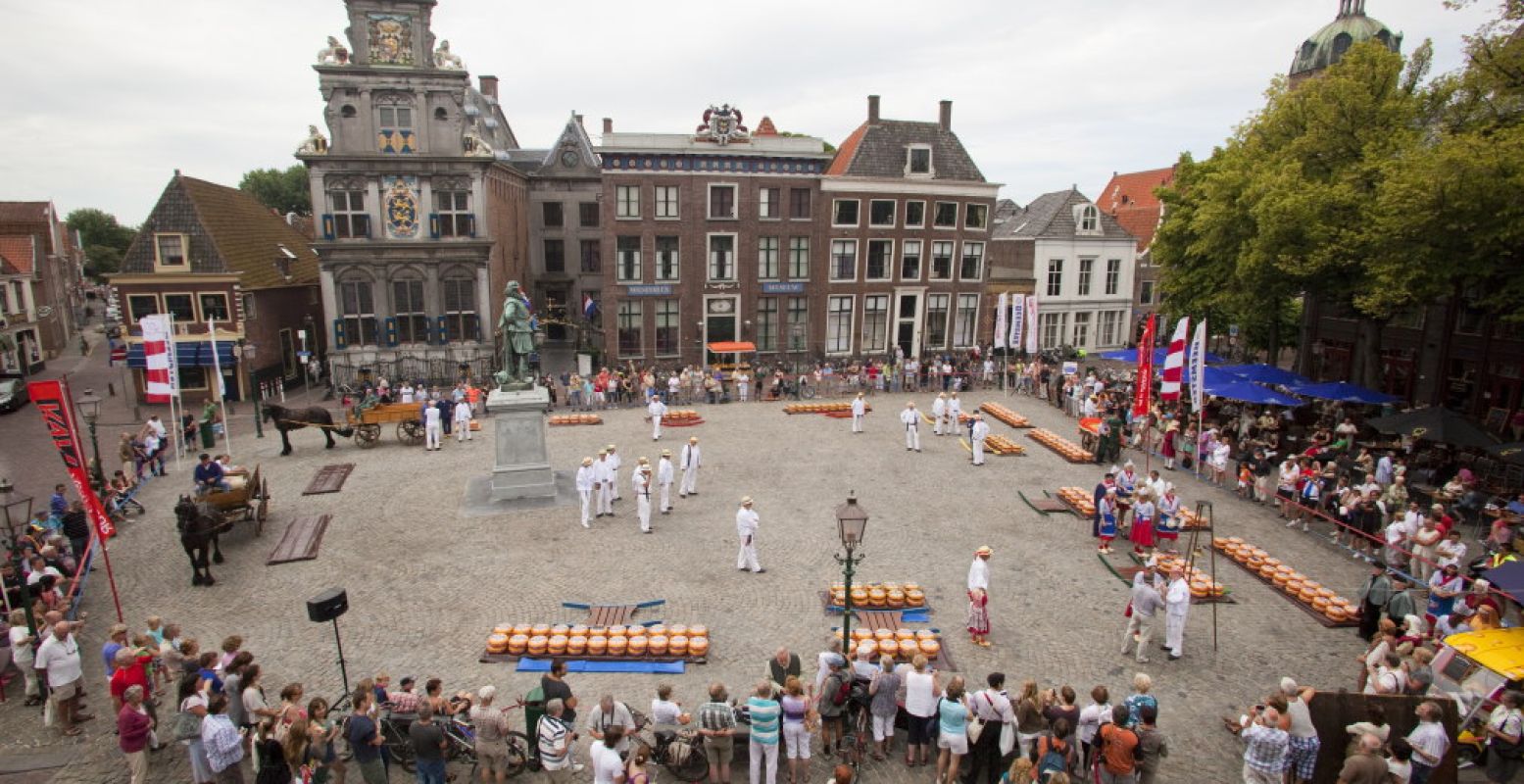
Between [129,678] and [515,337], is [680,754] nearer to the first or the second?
[129,678]

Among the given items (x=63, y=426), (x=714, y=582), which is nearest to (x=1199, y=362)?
(x=714, y=582)

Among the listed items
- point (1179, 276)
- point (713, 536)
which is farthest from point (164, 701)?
point (1179, 276)

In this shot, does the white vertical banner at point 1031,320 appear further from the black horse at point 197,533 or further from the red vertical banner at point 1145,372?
the black horse at point 197,533

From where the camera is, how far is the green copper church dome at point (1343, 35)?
177 feet

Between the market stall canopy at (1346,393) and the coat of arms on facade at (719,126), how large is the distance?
26.5 metres

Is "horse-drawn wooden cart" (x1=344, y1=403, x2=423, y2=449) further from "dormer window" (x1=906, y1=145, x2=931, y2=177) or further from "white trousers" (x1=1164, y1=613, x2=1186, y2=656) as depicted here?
"dormer window" (x1=906, y1=145, x2=931, y2=177)

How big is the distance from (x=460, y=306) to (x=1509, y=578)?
36689mm

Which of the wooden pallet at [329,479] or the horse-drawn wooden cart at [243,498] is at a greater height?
the horse-drawn wooden cart at [243,498]

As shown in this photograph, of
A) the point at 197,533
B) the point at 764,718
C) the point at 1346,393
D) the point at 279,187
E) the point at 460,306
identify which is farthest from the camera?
the point at 279,187

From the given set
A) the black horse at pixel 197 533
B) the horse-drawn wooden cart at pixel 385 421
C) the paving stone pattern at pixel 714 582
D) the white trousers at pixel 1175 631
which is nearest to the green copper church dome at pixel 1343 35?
the paving stone pattern at pixel 714 582

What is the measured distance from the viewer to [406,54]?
33906 millimetres

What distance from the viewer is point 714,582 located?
1538cm

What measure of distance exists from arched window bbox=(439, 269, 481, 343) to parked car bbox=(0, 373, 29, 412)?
55.3 ft

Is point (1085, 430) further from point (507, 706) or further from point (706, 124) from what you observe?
point (706, 124)
